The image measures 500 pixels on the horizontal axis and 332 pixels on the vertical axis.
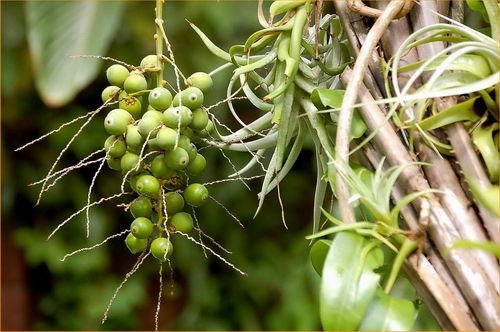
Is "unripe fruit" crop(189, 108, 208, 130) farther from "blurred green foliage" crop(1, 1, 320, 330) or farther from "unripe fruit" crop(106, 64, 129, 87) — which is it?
"blurred green foliage" crop(1, 1, 320, 330)

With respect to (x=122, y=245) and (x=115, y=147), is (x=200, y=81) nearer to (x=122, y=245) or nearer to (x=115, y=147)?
(x=115, y=147)

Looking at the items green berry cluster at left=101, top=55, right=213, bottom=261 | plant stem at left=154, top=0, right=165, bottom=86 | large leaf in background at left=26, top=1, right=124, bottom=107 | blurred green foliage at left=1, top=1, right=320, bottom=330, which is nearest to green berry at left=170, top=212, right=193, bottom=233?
green berry cluster at left=101, top=55, right=213, bottom=261

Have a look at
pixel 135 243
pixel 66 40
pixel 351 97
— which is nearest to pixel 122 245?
pixel 66 40

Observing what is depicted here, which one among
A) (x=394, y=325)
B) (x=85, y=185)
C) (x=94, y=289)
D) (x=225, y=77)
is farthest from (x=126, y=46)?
(x=394, y=325)

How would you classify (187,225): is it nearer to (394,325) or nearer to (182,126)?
(182,126)

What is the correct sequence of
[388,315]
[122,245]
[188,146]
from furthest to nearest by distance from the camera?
[122,245], [188,146], [388,315]

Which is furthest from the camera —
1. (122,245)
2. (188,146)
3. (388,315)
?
(122,245)
